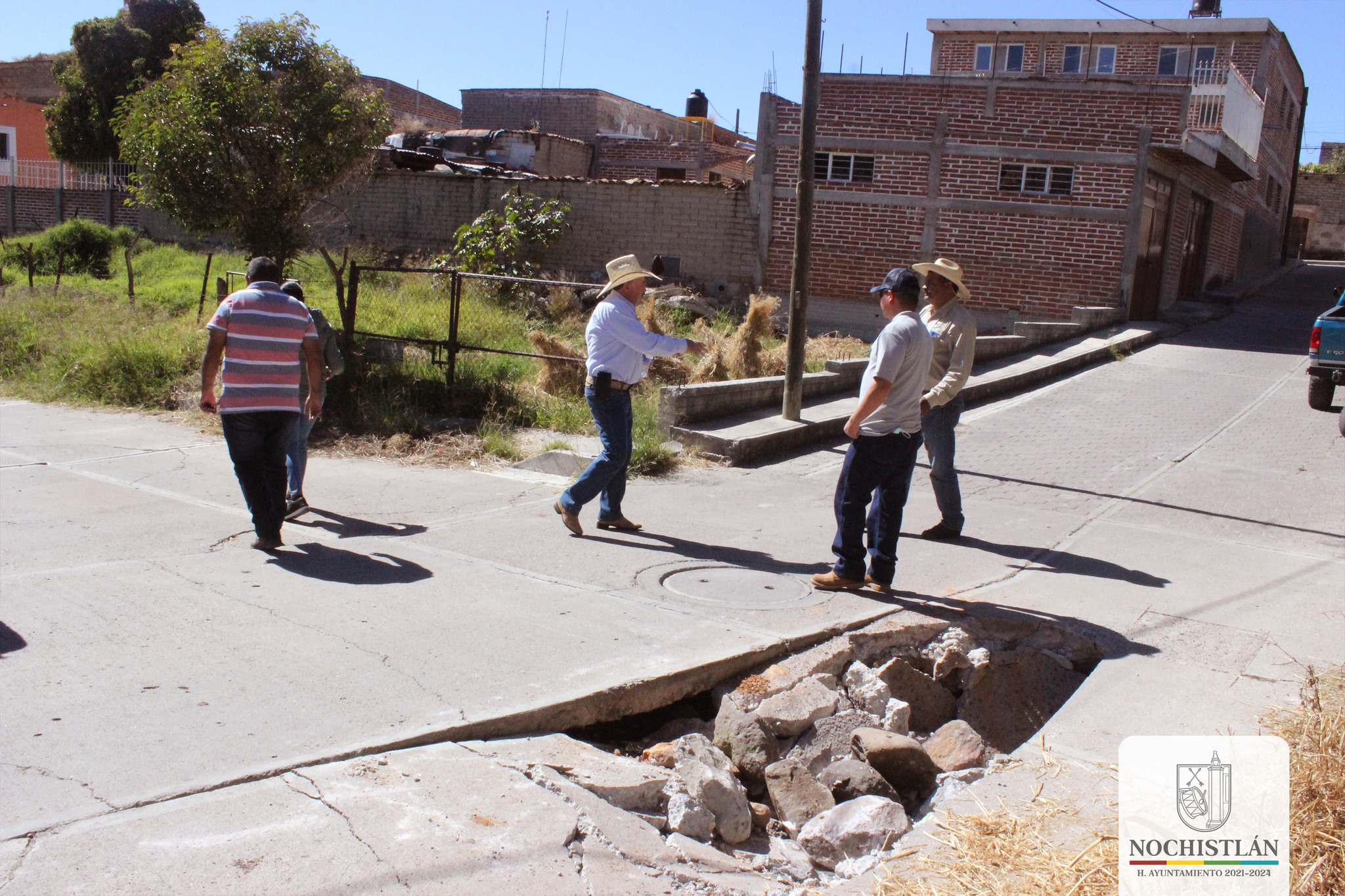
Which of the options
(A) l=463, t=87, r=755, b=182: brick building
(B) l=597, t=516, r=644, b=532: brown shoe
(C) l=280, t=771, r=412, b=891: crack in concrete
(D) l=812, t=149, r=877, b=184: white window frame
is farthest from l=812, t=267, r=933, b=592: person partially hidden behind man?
(A) l=463, t=87, r=755, b=182: brick building

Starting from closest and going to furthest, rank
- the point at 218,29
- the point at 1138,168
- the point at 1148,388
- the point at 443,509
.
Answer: the point at 443,509 → the point at 218,29 → the point at 1148,388 → the point at 1138,168

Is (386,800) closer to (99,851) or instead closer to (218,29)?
(99,851)

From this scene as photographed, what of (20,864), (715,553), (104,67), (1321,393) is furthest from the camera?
(104,67)

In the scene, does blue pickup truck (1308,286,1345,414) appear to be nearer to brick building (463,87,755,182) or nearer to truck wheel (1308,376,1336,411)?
truck wheel (1308,376,1336,411)

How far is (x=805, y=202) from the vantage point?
9641 mm

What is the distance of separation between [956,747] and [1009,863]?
119cm

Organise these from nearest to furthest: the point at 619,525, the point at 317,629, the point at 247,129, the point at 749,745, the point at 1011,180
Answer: the point at 749,745
the point at 317,629
the point at 619,525
the point at 247,129
the point at 1011,180

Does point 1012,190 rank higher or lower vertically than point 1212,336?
higher

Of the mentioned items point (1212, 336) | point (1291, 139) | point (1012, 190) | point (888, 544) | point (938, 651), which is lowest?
point (938, 651)

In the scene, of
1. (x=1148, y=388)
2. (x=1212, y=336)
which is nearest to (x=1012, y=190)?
(x=1212, y=336)

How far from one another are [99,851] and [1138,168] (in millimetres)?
17825

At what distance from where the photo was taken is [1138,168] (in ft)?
55.9

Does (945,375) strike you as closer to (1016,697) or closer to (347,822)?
(1016,697)

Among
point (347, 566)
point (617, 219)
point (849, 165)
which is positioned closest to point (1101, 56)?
point (849, 165)
